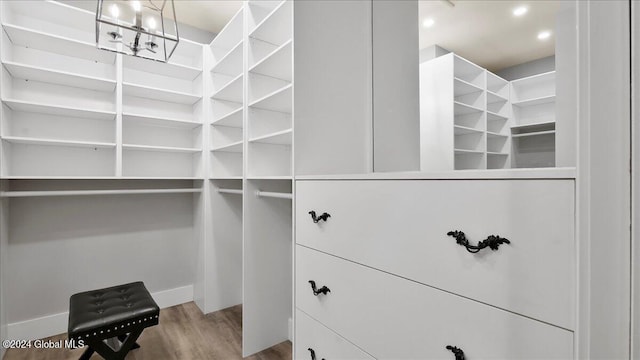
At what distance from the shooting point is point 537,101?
0.97 m

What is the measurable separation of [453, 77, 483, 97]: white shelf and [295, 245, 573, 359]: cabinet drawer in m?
0.79

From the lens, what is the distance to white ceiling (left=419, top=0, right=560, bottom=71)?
0.98 m

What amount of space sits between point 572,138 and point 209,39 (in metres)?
3.07

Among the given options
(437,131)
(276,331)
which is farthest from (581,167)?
(276,331)

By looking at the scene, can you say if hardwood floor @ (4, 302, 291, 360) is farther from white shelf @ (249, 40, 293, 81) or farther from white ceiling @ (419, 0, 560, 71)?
white ceiling @ (419, 0, 560, 71)

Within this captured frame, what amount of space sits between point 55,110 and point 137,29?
4.51 ft

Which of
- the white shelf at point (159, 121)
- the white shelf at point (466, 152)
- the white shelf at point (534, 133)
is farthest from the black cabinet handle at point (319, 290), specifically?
the white shelf at point (159, 121)

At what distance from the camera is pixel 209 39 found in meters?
2.95

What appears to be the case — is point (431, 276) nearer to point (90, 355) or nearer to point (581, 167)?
point (581, 167)

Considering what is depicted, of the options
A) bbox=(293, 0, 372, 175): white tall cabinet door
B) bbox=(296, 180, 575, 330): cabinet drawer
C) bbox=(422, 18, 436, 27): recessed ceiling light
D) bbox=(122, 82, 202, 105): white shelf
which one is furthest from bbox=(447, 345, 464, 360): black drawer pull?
bbox=(122, 82, 202, 105): white shelf

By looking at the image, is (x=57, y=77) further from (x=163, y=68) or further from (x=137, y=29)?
(x=137, y=29)

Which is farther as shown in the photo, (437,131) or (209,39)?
(209,39)

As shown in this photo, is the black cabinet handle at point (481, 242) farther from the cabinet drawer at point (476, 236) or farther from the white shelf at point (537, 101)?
the white shelf at point (537, 101)

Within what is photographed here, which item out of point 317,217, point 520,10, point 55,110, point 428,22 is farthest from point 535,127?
point 55,110
